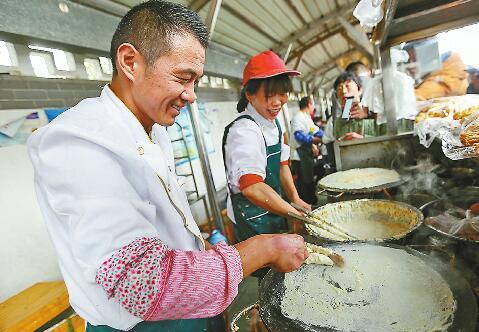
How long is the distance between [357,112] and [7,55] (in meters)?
4.09

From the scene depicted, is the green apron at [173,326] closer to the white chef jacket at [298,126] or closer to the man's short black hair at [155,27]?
the man's short black hair at [155,27]

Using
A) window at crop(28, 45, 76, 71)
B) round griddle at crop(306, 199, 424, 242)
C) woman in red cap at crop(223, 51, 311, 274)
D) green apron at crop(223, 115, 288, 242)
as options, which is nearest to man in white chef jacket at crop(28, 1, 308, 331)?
woman in red cap at crop(223, 51, 311, 274)

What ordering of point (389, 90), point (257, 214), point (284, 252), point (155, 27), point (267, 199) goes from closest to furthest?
point (155, 27), point (284, 252), point (267, 199), point (257, 214), point (389, 90)

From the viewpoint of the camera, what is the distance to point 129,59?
3.26 feet

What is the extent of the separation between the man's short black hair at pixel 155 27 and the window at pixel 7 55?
8.12 feet

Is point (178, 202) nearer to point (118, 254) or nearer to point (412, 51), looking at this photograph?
point (118, 254)

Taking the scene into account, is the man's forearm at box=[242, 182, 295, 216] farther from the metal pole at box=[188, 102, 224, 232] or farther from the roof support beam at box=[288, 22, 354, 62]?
the roof support beam at box=[288, 22, 354, 62]

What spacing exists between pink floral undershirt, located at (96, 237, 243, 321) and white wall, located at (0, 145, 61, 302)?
2.75 metres

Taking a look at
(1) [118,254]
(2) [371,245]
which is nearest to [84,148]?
(1) [118,254]

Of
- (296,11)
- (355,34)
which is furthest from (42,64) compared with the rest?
(355,34)

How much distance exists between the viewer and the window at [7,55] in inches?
106

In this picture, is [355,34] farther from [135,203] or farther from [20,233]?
[135,203]

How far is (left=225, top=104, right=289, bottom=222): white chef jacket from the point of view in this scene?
7.12 ft

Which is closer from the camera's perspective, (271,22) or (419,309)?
(419,309)
